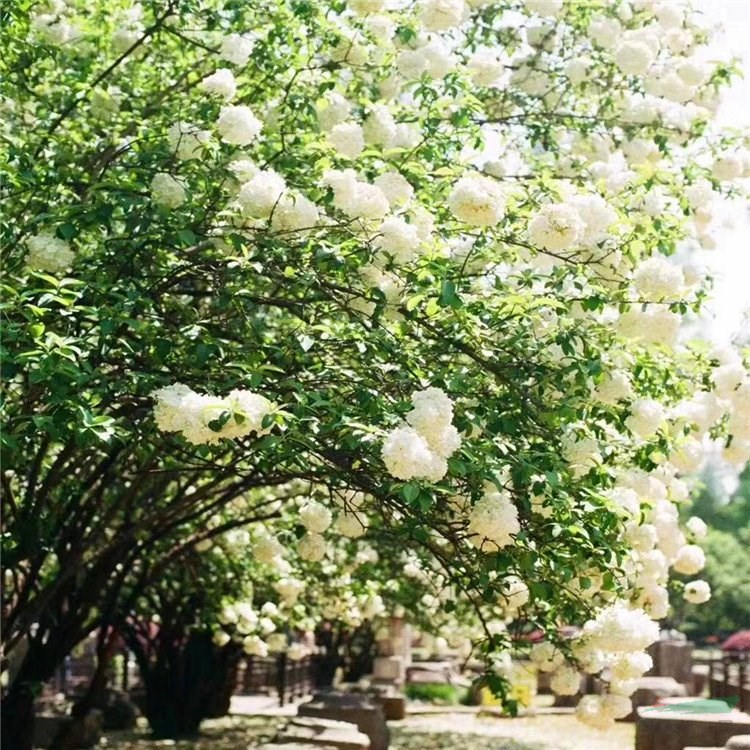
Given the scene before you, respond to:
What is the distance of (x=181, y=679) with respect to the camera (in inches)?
634

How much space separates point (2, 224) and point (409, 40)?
8.48 feet

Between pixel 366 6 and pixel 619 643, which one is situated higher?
pixel 366 6

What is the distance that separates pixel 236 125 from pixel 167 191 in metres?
0.47

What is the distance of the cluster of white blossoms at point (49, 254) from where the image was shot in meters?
6.06

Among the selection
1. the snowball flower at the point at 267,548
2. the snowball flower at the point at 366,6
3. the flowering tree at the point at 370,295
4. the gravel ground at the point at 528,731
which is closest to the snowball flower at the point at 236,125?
the flowering tree at the point at 370,295

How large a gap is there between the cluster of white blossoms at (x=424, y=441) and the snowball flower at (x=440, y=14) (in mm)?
2872

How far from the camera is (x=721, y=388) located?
24.9 ft

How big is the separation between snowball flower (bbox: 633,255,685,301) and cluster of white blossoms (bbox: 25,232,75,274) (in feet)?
9.16

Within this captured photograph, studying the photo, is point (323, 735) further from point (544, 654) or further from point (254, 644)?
point (254, 644)

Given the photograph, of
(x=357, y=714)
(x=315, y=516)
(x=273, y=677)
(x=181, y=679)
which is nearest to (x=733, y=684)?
(x=357, y=714)

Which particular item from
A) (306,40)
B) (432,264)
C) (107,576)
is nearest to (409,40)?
(306,40)

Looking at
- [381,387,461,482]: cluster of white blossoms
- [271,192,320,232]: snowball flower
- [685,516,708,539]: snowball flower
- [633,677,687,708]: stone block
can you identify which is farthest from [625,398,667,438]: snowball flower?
[633,677,687,708]: stone block

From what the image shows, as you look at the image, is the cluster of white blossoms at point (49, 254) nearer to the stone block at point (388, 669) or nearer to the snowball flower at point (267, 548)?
the snowball flower at point (267, 548)

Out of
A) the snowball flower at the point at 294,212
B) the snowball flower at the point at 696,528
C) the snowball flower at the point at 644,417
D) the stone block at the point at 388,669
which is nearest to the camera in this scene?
the snowball flower at the point at 294,212
